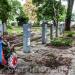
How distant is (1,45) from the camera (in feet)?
31.0

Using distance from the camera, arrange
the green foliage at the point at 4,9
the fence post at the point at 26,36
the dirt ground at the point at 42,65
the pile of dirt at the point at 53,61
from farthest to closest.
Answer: the green foliage at the point at 4,9
the fence post at the point at 26,36
the pile of dirt at the point at 53,61
the dirt ground at the point at 42,65

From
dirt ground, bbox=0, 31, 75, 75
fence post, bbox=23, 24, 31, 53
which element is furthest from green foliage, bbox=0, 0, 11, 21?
dirt ground, bbox=0, 31, 75, 75

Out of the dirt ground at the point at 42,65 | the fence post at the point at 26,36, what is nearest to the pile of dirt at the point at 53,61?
the dirt ground at the point at 42,65

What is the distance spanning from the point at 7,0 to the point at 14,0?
5.44 meters

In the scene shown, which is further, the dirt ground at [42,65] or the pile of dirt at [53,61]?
the pile of dirt at [53,61]

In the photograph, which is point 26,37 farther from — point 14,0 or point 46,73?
point 14,0

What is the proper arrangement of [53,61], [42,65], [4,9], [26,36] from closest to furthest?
[42,65]
[53,61]
[26,36]
[4,9]

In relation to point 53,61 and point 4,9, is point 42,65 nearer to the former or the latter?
point 53,61

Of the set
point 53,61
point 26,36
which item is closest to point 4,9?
point 26,36

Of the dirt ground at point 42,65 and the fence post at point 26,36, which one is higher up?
the fence post at point 26,36

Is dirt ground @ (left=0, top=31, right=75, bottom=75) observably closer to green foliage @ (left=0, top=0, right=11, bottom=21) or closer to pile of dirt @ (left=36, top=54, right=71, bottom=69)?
pile of dirt @ (left=36, top=54, right=71, bottom=69)

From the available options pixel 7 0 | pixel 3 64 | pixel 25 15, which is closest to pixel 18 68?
pixel 3 64

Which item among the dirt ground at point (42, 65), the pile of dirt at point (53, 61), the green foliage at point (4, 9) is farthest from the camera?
the green foliage at point (4, 9)

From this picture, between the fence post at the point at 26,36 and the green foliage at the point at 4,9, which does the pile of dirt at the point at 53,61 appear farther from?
the green foliage at the point at 4,9
